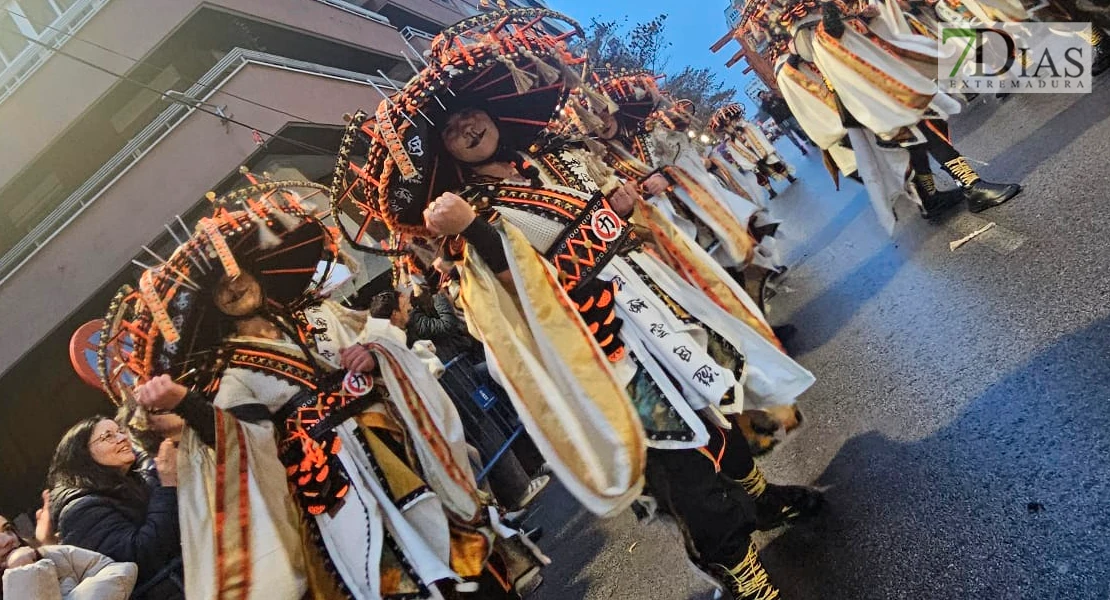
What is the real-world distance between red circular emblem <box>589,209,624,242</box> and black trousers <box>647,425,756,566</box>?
892mm

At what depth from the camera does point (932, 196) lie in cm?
469

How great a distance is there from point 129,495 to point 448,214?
2.52 meters

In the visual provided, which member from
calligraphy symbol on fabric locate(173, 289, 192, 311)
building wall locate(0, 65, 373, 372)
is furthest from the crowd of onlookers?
building wall locate(0, 65, 373, 372)

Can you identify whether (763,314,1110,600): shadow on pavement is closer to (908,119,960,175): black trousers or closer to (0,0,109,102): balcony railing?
(908,119,960,175): black trousers

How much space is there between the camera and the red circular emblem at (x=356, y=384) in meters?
2.81

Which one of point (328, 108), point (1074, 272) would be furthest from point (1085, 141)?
point (328, 108)

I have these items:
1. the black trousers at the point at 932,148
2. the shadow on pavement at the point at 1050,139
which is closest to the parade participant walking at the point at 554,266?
the black trousers at the point at 932,148

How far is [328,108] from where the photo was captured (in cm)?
1130

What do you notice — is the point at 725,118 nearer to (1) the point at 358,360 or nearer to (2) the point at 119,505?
(1) the point at 358,360

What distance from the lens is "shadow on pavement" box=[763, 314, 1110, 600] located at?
5.70 ft

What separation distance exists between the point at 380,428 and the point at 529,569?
100 centimetres

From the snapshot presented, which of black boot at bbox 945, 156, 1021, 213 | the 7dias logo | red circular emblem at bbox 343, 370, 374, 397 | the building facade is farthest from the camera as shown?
the building facade

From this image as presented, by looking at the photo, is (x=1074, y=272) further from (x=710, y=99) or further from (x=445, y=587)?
(x=710, y=99)

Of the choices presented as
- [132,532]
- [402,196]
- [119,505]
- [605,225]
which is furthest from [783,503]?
[119,505]
